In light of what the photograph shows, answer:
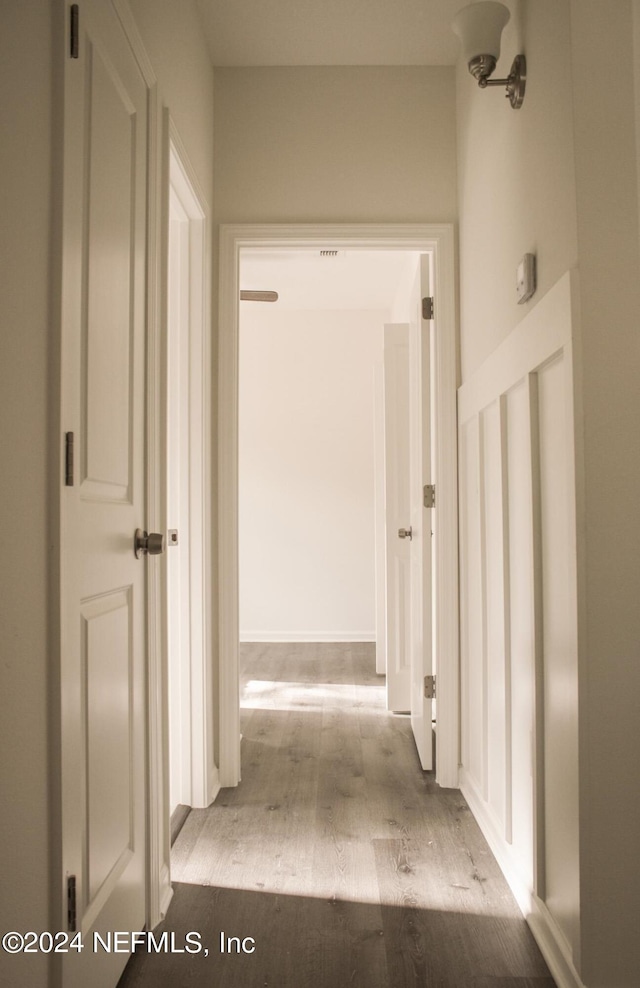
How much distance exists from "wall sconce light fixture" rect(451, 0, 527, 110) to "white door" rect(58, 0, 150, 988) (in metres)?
0.80

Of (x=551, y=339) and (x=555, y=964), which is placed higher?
(x=551, y=339)

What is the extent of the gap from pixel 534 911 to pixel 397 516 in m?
2.37

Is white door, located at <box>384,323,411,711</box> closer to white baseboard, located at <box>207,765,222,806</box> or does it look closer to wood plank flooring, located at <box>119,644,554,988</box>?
wood plank flooring, located at <box>119,644,554,988</box>

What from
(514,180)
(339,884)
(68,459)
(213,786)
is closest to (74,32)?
(68,459)

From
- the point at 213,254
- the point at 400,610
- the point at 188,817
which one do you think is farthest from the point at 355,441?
the point at 188,817

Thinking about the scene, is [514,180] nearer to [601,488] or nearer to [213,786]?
[601,488]

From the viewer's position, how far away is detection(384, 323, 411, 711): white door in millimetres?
3717

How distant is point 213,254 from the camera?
2738 millimetres

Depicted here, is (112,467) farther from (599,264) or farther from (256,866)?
(256,866)

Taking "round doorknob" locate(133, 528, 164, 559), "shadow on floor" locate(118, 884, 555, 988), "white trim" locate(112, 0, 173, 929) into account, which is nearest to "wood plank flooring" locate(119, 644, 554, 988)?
"shadow on floor" locate(118, 884, 555, 988)

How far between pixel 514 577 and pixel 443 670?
90 centimetres

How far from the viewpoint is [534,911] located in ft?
5.74

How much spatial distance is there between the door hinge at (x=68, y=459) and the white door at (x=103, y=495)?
0.01 metres

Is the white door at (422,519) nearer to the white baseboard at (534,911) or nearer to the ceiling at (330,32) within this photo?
the white baseboard at (534,911)
